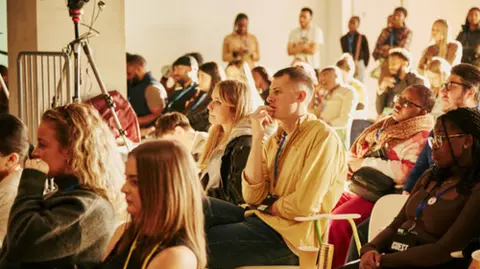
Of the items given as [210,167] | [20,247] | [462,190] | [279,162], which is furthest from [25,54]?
[462,190]

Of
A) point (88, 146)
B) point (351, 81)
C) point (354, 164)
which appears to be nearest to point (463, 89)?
point (354, 164)

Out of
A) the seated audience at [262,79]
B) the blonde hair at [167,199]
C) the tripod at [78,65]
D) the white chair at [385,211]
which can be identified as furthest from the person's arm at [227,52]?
the blonde hair at [167,199]

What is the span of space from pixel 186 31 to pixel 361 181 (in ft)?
24.1

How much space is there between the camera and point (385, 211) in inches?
133

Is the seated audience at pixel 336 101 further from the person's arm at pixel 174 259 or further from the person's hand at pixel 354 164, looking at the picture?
the person's arm at pixel 174 259

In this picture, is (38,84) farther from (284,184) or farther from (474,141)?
(474,141)

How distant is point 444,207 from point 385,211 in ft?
1.94

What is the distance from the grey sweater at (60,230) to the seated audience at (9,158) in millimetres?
687

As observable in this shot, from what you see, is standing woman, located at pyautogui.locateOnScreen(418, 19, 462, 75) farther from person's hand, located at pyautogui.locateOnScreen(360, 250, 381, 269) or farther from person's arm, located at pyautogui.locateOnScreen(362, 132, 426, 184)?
person's hand, located at pyautogui.locateOnScreen(360, 250, 381, 269)

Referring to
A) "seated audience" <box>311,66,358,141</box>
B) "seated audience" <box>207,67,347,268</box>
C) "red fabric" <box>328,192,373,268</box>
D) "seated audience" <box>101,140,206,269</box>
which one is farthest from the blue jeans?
"seated audience" <box>311,66,358,141</box>

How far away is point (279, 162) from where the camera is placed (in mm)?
3600

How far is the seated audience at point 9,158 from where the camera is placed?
3180 mm

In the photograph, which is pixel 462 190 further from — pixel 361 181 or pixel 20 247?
pixel 20 247

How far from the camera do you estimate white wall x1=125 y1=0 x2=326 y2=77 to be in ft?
35.0
